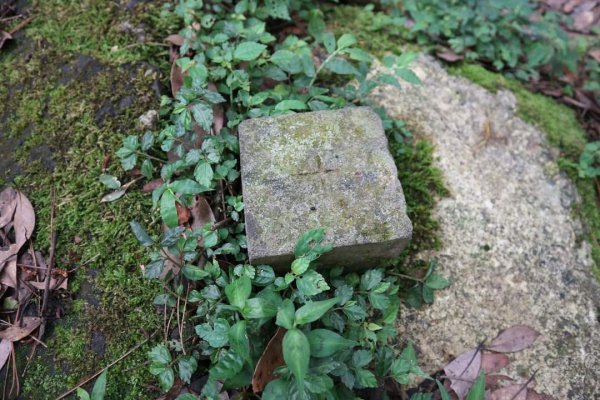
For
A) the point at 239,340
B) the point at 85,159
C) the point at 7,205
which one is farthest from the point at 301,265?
the point at 7,205

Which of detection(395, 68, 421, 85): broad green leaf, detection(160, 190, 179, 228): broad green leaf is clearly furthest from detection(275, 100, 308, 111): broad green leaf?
detection(160, 190, 179, 228): broad green leaf

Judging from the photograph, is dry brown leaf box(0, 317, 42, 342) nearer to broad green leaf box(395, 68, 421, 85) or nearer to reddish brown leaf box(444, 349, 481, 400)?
reddish brown leaf box(444, 349, 481, 400)

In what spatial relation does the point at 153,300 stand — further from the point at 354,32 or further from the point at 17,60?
the point at 354,32

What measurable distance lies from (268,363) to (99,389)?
27.1 inches

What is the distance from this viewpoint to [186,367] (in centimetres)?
203

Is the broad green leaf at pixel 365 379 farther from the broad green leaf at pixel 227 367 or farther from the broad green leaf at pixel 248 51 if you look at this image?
the broad green leaf at pixel 248 51

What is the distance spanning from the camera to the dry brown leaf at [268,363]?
194cm

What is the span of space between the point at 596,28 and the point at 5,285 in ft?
15.1

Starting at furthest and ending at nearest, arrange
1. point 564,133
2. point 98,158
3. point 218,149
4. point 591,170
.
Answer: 1. point 564,133
2. point 591,170
3. point 98,158
4. point 218,149

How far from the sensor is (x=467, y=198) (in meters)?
2.75

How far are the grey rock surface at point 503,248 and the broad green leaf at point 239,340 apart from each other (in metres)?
0.92

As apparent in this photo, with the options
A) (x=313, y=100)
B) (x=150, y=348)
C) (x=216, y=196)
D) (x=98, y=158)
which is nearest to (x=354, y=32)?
(x=313, y=100)

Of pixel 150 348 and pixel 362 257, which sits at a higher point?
pixel 362 257

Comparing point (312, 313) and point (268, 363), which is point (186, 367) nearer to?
point (268, 363)
